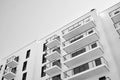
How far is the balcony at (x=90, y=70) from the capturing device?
15070 millimetres


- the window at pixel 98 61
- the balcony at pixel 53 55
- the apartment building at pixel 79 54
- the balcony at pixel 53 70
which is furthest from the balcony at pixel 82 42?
the window at pixel 98 61

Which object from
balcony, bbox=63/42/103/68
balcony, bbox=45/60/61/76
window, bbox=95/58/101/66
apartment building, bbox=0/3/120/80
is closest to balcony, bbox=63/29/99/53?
apartment building, bbox=0/3/120/80

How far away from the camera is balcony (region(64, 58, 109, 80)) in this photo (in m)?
15.1

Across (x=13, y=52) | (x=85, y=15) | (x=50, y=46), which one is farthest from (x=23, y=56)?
(x=85, y=15)

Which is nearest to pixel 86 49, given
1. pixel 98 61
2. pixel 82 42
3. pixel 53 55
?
pixel 82 42

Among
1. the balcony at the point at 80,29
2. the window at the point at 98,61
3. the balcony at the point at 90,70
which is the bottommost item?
the balcony at the point at 90,70

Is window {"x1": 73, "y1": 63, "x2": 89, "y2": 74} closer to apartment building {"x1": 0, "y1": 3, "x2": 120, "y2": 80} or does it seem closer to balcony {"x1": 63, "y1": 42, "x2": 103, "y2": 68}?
apartment building {"x1": 0, "y1": 3, "x2": 120, "y2": 80}

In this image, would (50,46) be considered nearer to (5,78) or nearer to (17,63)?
(17,63)

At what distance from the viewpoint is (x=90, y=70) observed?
603 inches

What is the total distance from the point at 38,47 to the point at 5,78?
6791 millimetres

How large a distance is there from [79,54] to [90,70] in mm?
4139

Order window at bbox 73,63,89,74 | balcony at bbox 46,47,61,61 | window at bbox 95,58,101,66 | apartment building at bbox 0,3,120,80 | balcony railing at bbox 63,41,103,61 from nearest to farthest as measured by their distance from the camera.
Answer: apartment building at bbox 0,3,120,80, window at bbox 95,58,101,66, window at bbox 73,63,89,74, balcony railing at bbox 63,41,103,61, balcony at bbox 46,47,61,61

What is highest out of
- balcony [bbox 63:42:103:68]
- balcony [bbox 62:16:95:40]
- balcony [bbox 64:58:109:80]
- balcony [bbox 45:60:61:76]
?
balcony [bbox 62:16:95:40]

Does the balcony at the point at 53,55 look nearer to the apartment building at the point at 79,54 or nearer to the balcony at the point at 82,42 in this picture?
the apartment building at the point at 79,54
